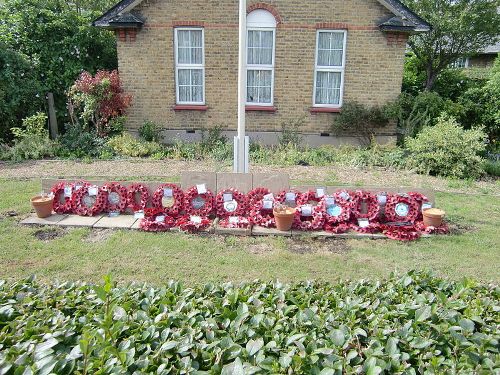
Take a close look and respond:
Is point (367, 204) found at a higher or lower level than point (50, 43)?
lower

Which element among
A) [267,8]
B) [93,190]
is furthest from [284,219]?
[267,8]

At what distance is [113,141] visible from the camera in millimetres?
Answer: 11625

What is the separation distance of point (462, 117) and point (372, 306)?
12.8 m

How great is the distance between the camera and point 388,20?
1182cm

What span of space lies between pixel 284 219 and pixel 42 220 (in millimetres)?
3586

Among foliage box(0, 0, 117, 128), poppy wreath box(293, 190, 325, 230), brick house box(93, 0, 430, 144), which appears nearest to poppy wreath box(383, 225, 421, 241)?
poppy wreath box(293, 190, 325, 230)

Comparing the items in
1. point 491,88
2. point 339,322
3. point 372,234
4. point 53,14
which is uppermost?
point 53,14

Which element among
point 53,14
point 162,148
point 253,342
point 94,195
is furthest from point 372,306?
point 53,14

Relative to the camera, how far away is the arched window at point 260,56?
1222 centimetres

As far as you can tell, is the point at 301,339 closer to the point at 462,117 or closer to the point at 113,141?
the point at 113,141

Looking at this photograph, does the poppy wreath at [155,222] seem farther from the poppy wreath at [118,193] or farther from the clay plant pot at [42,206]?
the clay plant pot at [42,206]

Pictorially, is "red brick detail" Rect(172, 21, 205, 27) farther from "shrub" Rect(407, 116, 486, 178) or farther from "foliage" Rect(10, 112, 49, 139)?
"shrub" Rect(407, 116, 486, 178)

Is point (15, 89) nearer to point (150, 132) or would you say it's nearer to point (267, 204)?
point (150, 132)

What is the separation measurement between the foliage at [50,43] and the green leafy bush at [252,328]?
11.5 meters
